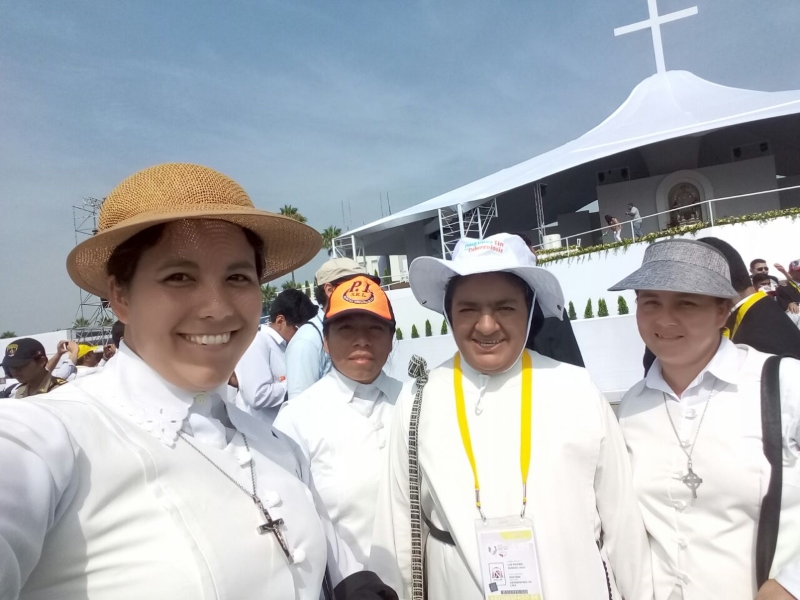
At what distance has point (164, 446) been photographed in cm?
120

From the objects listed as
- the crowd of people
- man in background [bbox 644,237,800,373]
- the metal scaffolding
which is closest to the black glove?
the crowd of people

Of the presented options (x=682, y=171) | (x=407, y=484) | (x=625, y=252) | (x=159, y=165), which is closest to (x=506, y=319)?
(x=407, y=484)

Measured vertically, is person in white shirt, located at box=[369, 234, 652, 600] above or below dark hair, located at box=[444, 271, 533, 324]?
below

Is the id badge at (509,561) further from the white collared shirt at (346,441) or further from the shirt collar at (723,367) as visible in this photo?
the shirt collar at (723,367)

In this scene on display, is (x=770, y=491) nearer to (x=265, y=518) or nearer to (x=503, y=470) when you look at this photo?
(x=503, y=470)

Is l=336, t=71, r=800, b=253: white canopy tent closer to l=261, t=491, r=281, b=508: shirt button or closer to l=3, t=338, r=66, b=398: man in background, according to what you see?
l=3, t=338, r=66, b=398: man in background

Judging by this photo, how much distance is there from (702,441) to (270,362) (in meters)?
3.51

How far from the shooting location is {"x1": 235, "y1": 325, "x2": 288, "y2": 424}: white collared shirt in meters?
4.31

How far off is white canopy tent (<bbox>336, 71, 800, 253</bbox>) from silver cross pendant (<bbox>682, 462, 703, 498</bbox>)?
15.0 metres

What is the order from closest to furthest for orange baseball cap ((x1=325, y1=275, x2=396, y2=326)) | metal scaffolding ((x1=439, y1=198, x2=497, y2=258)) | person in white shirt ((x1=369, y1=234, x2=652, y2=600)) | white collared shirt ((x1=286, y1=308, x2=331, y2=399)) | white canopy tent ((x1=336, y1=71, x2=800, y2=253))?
person in white shirt ((x1=369, y1=234, x2=652, y2=600)) < orange baseball cap ((x1=325, y1=275, x2=396, y2=326)) < white collared shirt ((x1=286, y1=308, x2=331, y2=399)) < white canopy tent ((x1=336, y1=71, x2=800, y2=253)) < metal scaffolding ((x1=439, y1=198, x2=497, y2=258))

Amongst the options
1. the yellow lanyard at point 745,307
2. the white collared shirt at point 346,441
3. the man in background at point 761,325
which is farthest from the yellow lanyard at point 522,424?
the yellow lanyard at point 745,307

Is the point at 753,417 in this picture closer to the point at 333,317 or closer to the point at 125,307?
the point at 333,317

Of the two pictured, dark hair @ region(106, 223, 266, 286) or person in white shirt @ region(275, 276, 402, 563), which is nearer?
dark hair @ region(106, 223, 266, 286)

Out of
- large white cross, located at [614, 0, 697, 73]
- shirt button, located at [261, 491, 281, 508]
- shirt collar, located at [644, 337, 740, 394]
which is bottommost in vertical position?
shirt button, located at [261, 491, 281, 508]
